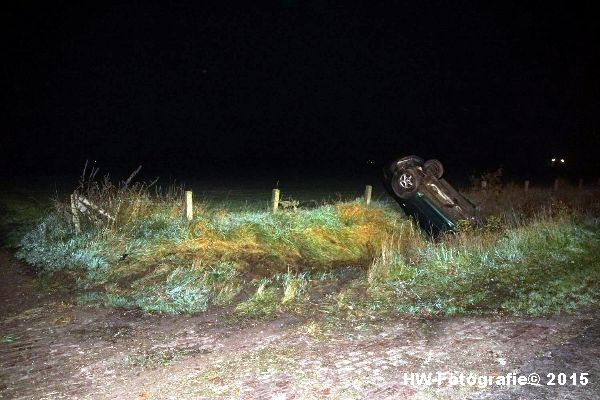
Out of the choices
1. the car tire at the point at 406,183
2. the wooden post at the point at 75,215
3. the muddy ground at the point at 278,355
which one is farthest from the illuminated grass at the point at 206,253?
the car tire at the point at 406,183

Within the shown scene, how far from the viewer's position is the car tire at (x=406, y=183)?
37.4 ft

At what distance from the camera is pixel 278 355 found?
16.4 feet

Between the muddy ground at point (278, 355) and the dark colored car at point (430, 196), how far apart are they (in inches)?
209

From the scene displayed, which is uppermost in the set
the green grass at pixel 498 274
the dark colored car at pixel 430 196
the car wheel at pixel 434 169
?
the car wheel at pixel 434 169

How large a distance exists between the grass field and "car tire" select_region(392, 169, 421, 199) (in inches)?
36.2

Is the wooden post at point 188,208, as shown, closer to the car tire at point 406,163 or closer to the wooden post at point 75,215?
the wooden post at point 75,215

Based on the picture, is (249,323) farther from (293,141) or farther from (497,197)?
(293,141)

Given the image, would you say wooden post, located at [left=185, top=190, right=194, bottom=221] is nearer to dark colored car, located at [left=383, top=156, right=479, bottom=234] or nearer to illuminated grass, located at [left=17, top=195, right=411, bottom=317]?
illuminated grass, located at [left=17, top=195, right=411, bottom=317]

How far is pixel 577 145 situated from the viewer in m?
33.5

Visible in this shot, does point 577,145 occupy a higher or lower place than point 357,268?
higher

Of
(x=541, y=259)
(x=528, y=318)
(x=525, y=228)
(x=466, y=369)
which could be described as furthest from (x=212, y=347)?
(x=525, y=228)

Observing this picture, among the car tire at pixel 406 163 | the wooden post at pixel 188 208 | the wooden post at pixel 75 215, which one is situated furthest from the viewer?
the car tire at pixel 406 163

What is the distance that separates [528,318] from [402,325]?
1.53m

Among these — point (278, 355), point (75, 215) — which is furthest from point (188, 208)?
point (278, 355)
